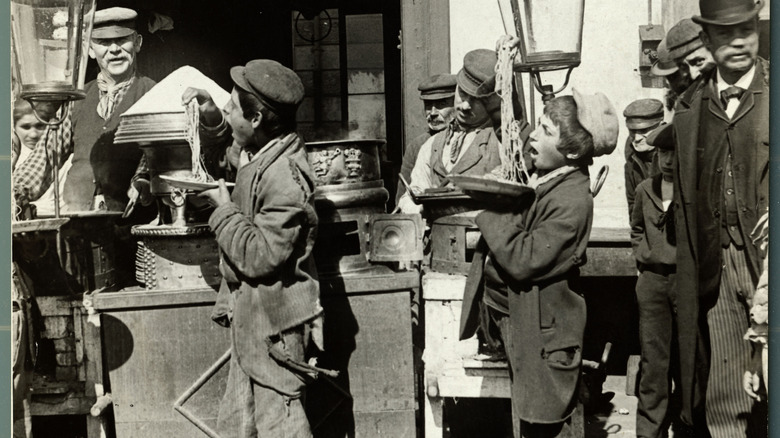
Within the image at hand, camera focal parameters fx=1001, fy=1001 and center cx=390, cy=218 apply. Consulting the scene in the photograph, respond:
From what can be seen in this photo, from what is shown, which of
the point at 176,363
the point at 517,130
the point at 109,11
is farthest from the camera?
the point at 109,11

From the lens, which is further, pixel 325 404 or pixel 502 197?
pixel 325 404

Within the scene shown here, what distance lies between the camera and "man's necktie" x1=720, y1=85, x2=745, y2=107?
12.4 feet

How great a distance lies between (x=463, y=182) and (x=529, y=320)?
59cm

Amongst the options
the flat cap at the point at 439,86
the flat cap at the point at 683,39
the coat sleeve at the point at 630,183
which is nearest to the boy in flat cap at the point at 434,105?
the flat cap at the point at 439,86

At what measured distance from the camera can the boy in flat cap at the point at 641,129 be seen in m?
5.52

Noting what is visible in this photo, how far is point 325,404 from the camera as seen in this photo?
4602 mm

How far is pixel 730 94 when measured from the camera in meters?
3.80

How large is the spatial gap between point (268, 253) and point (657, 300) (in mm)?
1823

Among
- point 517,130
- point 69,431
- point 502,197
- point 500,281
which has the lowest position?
point 69,431

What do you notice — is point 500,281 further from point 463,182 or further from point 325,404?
point 325,404

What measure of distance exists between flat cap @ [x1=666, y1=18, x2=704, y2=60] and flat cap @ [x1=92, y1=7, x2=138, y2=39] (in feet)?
9.05

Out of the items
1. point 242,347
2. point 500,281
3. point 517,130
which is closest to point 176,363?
point 242,347

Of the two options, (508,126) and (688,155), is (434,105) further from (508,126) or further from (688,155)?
(688,155)

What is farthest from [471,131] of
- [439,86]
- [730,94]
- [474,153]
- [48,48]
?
A: [48,48]
